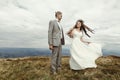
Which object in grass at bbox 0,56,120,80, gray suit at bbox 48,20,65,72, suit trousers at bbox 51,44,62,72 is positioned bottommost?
grass at bbox 0,56,120,80

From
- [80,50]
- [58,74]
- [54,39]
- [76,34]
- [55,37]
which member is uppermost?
[76,34]

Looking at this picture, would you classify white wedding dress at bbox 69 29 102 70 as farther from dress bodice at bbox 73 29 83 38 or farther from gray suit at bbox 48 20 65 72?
gray suit at bbox 48 20 65 72

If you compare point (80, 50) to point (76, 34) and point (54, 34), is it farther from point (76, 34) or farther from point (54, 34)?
point (54, 34)

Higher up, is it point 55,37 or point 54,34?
point 54,34

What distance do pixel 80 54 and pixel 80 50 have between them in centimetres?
25

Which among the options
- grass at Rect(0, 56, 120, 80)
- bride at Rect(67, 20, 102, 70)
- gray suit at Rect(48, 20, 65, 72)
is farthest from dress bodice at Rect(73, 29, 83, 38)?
grass at Rect(0, 56, 120, 80)

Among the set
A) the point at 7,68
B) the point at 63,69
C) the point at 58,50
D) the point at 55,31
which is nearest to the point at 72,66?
the point at 63,69

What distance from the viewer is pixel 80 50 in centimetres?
1240

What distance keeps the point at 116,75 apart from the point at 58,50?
10.8 feet

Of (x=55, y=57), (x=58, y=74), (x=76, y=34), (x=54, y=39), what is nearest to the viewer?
(x=54, y=39)

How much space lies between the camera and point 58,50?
11.5 metres

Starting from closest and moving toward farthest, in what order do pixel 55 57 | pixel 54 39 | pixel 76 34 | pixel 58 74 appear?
pixel 54 39
pixel 55 57
pixel 58 74
pixel 76 34

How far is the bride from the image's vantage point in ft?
39.9

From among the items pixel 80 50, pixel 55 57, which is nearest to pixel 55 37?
pixel 55 57
